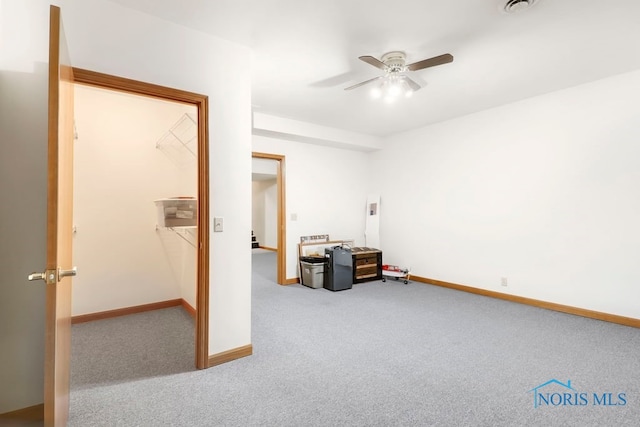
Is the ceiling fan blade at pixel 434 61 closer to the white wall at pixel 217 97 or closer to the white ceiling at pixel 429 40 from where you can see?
the white ceiling at pixel 429 40

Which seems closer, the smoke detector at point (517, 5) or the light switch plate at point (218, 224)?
the smoke detector at point (517, 5)

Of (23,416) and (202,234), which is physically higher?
(202,234)

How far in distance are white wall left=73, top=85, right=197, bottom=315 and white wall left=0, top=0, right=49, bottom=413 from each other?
5.32 ft

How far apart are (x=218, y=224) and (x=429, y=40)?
2251mm

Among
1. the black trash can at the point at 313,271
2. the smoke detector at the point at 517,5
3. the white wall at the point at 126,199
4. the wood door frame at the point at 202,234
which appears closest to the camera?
the smoke detector at the point at 517,5

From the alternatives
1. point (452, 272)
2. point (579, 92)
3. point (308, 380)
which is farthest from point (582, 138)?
point (308, 380)

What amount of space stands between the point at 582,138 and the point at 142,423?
475 centimetres

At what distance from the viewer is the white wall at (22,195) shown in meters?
1.66

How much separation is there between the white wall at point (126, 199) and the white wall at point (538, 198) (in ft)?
11.8

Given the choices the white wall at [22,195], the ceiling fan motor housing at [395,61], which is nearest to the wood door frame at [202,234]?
the white wall at [22,195]

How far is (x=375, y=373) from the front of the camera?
2166mm

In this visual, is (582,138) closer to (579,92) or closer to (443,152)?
(579,92)

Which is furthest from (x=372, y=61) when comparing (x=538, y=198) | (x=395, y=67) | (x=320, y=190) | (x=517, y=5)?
(x=320, y=190)

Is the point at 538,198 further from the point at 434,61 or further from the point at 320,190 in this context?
the point at 320,190
